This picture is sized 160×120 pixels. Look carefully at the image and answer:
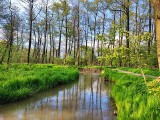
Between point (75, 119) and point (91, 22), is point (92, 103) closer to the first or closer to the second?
point (75, 119)

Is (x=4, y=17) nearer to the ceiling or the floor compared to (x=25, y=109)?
nearer to the ceiling

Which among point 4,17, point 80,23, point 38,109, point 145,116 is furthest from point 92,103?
point 80,23

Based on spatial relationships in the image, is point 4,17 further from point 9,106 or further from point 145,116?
point 145,116

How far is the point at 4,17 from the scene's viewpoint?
27.1 metres

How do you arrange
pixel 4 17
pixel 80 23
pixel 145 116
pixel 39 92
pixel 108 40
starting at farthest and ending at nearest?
pixel 80 23 → pixel 4 17 → pixel 39 92 → pixel 108 40 → pixel 145 116

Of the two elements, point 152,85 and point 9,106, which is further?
point 9,106

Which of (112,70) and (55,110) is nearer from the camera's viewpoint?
(55,110)

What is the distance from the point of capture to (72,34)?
48906mm

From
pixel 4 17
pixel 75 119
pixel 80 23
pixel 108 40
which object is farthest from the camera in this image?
pixel 80 23

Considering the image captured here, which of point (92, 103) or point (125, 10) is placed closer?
point (92, 103)

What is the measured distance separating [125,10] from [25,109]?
75.6 ft

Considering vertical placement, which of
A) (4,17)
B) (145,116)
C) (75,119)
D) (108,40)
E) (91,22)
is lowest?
(75,119)

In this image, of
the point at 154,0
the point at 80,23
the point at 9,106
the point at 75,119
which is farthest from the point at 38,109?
the point at 80,23

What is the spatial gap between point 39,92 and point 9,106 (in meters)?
3.39
